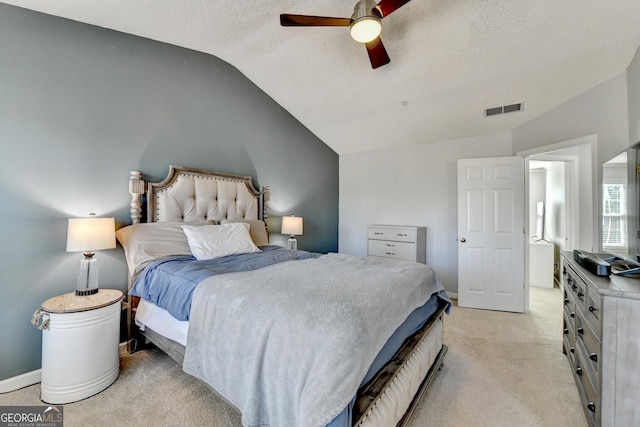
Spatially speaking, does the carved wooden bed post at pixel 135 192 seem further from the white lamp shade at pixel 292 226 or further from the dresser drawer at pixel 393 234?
the dresser drawer at pixel 393 234

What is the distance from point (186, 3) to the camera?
7.37 ft

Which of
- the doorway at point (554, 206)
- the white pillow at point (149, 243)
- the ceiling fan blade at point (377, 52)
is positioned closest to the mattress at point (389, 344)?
the white pillow at point (149, 243)

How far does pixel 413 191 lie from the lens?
14.8 ft

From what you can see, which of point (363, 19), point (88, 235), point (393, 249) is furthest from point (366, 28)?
point (393, 249)

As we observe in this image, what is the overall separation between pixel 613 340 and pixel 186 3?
142 inches

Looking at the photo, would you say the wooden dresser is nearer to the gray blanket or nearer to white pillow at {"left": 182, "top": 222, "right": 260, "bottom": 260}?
the gray blanket

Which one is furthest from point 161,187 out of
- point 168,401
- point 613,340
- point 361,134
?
point 613,340

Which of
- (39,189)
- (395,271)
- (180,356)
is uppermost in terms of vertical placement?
(39,189)

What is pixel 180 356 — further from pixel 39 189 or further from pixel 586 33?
pixel 586 33

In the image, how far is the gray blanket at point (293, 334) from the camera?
1035 mm

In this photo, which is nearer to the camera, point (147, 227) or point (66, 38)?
point (66, 38)

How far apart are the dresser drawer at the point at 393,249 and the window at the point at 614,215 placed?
217cm

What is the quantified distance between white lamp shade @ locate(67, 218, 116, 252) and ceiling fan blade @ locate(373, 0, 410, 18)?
251 cm

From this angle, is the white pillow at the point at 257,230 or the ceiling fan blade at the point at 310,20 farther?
the white pillow at the point at 257,230
